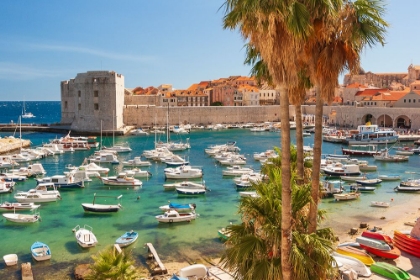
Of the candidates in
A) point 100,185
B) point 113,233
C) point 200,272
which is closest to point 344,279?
point 200,272

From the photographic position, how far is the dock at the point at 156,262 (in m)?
14.0

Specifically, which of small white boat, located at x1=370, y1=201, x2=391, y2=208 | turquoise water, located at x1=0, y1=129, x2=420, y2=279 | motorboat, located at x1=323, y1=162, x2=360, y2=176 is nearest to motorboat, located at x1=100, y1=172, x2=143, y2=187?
turquoise water, located at x1=0, y1=129, x2=420, y2=279

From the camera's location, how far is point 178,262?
15.3 m

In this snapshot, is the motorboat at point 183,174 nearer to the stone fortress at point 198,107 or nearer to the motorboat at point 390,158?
the motorboat at point 390,158

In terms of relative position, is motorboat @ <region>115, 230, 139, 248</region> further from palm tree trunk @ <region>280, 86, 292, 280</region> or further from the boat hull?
palm tree trunk @ <region>280, 86, 292, 280</region>

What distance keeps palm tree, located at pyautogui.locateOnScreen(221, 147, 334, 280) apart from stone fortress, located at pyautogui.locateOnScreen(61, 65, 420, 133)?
52862mm

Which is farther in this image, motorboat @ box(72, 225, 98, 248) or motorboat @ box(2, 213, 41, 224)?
motorboat @ box(2, 213, 41, 224)

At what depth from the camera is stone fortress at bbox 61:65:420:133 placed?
67.4 m

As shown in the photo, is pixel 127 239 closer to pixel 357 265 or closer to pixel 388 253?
pixel 357 265

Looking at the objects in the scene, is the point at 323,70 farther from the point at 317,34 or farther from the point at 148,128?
the point at 148,128

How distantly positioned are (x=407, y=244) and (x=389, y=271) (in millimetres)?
2916

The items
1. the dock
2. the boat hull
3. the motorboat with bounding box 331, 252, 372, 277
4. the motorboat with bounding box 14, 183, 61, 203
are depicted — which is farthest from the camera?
the motorboat with bounding box 14, 183, 61, 203

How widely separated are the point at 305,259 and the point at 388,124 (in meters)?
69.9

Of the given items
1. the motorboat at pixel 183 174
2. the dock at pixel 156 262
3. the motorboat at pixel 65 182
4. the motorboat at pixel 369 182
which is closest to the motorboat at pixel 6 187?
the motorboat at pixel 65 182
